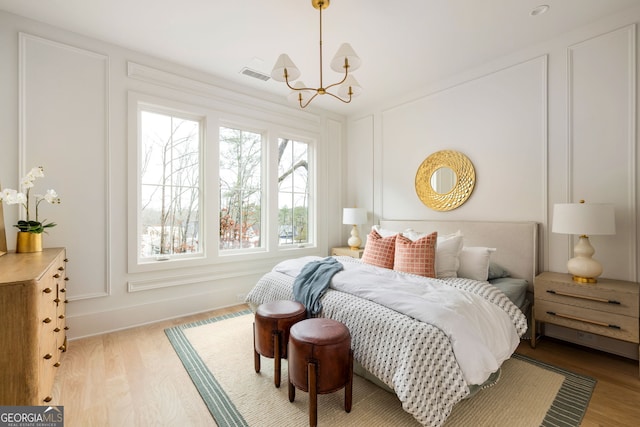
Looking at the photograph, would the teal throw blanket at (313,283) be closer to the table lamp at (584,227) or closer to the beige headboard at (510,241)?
the beige headboard at (510,241)

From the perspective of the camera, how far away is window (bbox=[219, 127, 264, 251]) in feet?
12.6

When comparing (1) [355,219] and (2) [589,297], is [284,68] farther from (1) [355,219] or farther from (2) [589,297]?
(2) [589,297]

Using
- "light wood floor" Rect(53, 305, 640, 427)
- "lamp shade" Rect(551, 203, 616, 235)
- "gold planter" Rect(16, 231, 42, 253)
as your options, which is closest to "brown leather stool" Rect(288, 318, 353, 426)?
"light wood floor" Rect(53, 305, 640, 427)

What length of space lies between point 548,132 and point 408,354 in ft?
8.73

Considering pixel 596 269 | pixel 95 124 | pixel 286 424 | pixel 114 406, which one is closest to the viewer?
pixel 286 424

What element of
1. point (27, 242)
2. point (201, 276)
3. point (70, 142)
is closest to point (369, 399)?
point (201, 276)

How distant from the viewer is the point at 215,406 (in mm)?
1862

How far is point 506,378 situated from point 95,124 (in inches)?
166

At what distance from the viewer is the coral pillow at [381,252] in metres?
2.95

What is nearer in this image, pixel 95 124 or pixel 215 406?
pixel 215 406

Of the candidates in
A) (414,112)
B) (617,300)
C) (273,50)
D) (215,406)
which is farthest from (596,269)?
(273,50)

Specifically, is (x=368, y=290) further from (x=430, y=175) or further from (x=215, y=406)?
(x=430, y=175)

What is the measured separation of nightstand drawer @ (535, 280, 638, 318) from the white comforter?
752 millimetres

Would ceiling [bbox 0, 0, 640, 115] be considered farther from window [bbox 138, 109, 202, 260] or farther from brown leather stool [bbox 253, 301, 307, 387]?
brown leather stool [bbox 253, 301, 307, 387]
